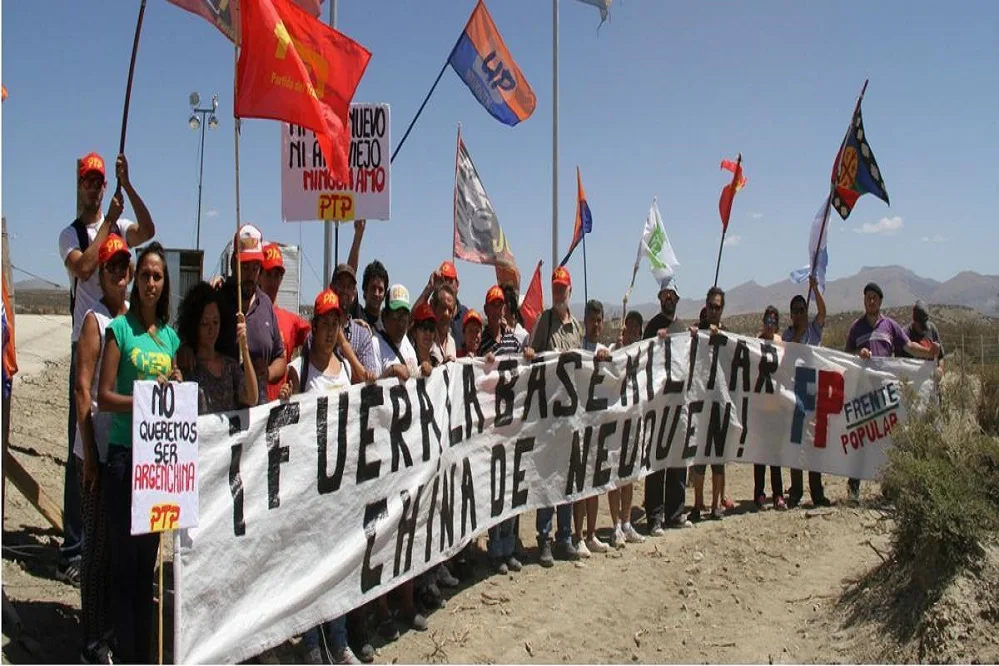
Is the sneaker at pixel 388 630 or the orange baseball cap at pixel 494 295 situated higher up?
the orange baseball cap at pixel 494 295

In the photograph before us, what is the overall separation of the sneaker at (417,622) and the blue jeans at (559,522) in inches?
60.2

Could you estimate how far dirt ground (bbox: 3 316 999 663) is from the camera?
16.8 ft

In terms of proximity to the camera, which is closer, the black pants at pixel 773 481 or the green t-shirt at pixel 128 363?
the green t-shirt at pixel 128 363

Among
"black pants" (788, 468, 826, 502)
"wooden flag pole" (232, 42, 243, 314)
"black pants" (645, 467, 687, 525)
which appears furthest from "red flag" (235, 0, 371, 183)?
"black pants" (788, 468, 826, 502)

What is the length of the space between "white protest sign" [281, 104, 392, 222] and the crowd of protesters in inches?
10.1

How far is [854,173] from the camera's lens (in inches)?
378

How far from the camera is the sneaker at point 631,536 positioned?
7332 millimetres

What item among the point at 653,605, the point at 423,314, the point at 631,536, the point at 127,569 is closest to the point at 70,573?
the point at 127,569

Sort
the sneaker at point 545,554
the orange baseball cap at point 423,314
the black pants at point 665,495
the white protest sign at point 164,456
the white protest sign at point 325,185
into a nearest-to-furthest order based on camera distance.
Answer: the white protest sign at point 164,456
the orange baseball cap at point 423,314
the sneaker at point 545,554
the white protest sign at point 325,185
the black pants at point 665,495

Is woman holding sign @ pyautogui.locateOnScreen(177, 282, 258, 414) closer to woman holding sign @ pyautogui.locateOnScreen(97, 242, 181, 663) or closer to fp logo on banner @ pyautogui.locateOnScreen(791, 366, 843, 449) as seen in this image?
woman holding sign @ pyautogui.locateOnScreen(97, 242, 181, 663)

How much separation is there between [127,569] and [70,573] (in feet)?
4.75

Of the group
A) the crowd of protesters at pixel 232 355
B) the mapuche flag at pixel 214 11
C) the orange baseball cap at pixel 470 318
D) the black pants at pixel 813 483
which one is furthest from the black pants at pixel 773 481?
the mapuche flag at pixel 214 11

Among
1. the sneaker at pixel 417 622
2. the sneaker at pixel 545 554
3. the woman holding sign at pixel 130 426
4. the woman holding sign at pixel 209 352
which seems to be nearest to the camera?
the woman holding sign at pixel 130 426

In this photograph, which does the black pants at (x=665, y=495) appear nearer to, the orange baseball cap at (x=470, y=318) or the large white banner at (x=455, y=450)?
the large white banner at (x=455, y=450)
